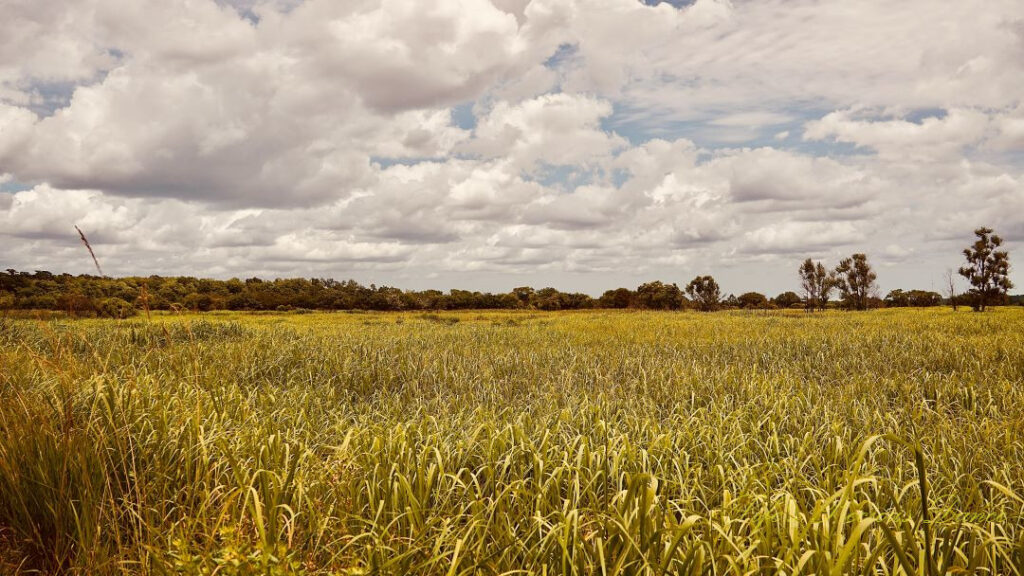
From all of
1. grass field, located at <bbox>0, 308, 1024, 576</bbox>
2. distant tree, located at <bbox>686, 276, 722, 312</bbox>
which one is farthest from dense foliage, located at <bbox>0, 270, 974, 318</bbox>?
grass field, located at <bbox>0, 308, 1024, 576</bbox>

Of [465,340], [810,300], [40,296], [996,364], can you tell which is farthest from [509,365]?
[810,300]

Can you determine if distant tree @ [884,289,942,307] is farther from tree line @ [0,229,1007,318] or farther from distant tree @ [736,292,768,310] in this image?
distant tree @ [736,292,768,310]

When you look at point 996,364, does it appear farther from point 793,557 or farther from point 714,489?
point 793,557

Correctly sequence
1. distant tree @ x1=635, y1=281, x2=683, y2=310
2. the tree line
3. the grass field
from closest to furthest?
the grass field, the tree line, distant tree @ x1=635, y1=281, x2=683, y2=310

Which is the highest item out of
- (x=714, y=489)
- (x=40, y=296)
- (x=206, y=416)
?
(x=40, y=296)

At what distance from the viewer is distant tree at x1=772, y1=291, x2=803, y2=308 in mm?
98025

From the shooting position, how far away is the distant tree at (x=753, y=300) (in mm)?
89600

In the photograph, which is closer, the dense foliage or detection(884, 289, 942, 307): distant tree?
the dense foliage

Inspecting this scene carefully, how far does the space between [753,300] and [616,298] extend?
2591 centimetres

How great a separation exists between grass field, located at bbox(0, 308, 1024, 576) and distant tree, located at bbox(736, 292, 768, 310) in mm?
82155

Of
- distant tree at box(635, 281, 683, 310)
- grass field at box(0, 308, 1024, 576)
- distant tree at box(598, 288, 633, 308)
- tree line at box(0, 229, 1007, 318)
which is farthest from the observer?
distant tree at box(598, 288, 633, 308)

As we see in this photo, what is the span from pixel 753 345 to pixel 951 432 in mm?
8698

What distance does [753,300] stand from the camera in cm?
9175

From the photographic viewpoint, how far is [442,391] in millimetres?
9781
